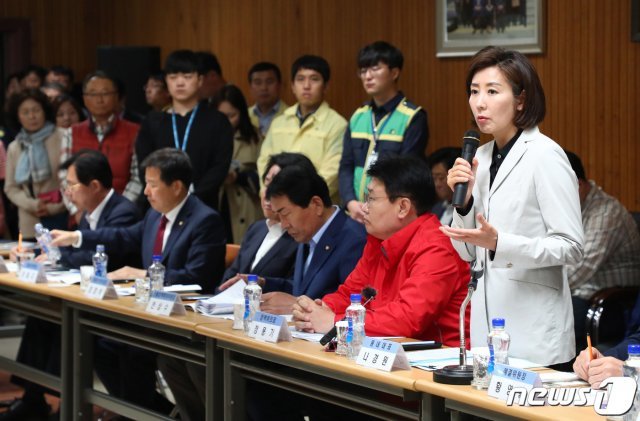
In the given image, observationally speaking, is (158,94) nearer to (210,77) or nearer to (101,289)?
(210,77)

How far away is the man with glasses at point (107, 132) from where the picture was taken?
6.61 m

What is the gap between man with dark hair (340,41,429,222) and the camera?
542 cm

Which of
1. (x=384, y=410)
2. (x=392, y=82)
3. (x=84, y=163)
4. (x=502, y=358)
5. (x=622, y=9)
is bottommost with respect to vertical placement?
(x=384, y=410)

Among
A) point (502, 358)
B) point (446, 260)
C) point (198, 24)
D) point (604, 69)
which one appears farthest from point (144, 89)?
point (502, 358)

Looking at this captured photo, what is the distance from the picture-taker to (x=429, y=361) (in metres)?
2.91

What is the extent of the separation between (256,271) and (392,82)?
1548mm

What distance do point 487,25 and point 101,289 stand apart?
2857 mm

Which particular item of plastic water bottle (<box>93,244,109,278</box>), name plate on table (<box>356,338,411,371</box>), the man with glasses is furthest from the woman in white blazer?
the man with glasses

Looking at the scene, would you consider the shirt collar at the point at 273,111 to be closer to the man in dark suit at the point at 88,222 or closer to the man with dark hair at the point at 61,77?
the man in dark suit at the point at 88,222

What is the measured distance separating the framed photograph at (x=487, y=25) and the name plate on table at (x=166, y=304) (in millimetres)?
2776

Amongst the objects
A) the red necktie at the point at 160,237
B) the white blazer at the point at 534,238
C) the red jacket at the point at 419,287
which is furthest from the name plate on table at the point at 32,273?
the white blazer at the point at 534,238

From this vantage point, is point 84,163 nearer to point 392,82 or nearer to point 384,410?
point 392,82

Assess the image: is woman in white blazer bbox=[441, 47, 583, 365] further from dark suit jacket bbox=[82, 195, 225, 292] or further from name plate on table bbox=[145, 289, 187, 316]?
dark suit jacket bbox=[82, 195, 225, 292]

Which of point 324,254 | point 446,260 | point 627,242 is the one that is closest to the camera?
point 446,260
